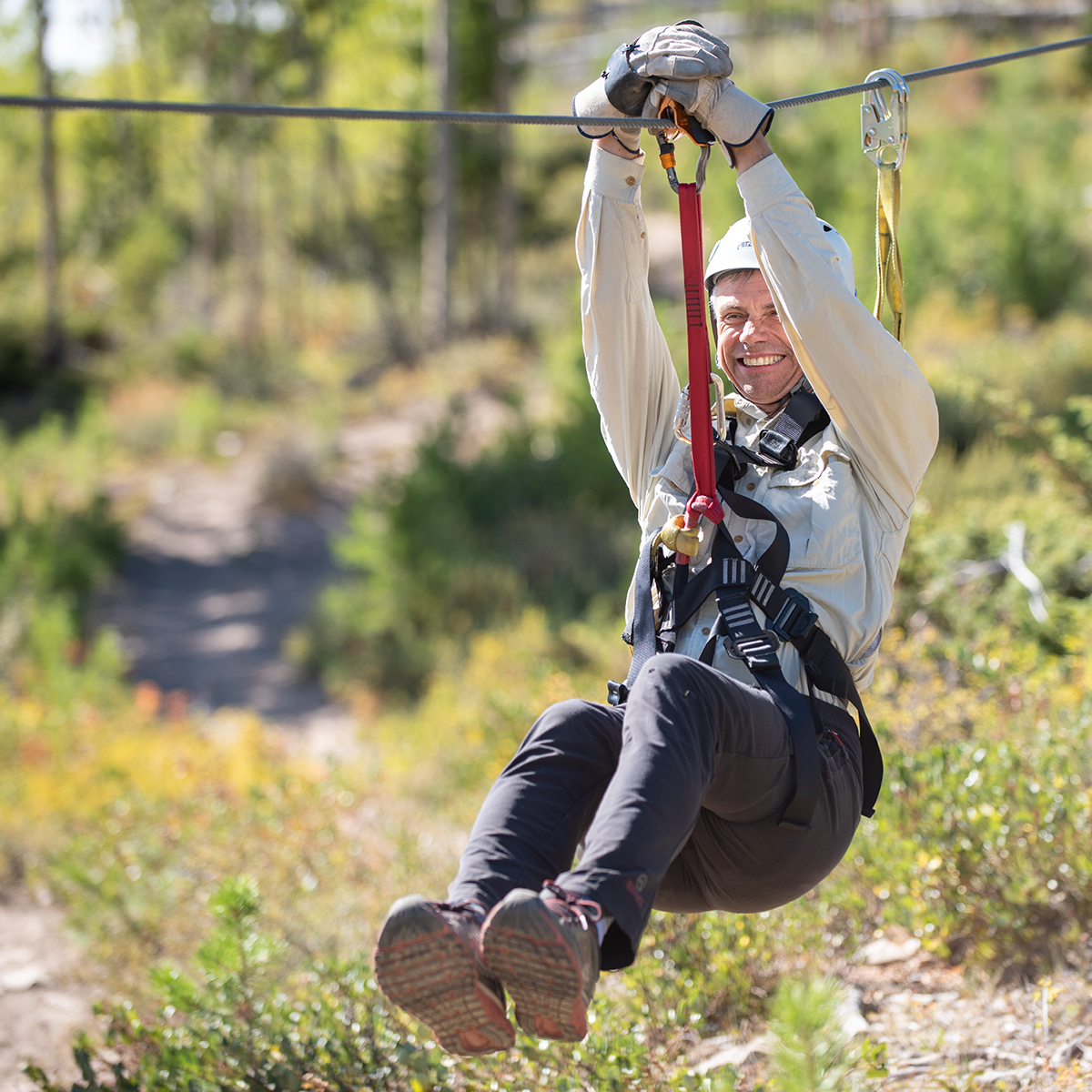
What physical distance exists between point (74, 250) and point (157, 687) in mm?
19842

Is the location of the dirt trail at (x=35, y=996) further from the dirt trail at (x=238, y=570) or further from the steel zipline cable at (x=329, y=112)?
the dirt trail at (x=238, y=570)

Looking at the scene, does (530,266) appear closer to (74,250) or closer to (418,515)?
(74,250)

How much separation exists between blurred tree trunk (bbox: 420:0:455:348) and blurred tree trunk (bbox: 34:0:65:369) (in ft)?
20.9

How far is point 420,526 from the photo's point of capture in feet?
33.4

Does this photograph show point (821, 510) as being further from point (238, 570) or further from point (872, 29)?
point (872, 29)

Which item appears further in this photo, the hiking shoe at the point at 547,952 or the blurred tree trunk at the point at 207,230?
the blurred tree trunk at the point at 207,230

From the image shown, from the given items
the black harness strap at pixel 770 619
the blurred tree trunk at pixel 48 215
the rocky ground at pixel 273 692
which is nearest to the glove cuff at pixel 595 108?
the black harness strap at pixel 770 619

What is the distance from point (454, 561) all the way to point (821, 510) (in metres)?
7.58

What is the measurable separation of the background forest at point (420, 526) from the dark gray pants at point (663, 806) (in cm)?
48

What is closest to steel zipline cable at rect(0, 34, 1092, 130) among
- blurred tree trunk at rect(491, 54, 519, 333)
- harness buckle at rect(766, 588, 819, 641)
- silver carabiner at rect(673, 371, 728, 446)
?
silver carabiner at rect(673, 371, 728, 446)

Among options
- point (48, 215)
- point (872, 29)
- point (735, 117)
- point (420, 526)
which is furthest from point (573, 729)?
point (872, 29)

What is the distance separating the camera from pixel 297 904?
518 centimetres

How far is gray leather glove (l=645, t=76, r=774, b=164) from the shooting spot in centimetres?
269

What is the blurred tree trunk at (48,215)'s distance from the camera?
18.5 metres
